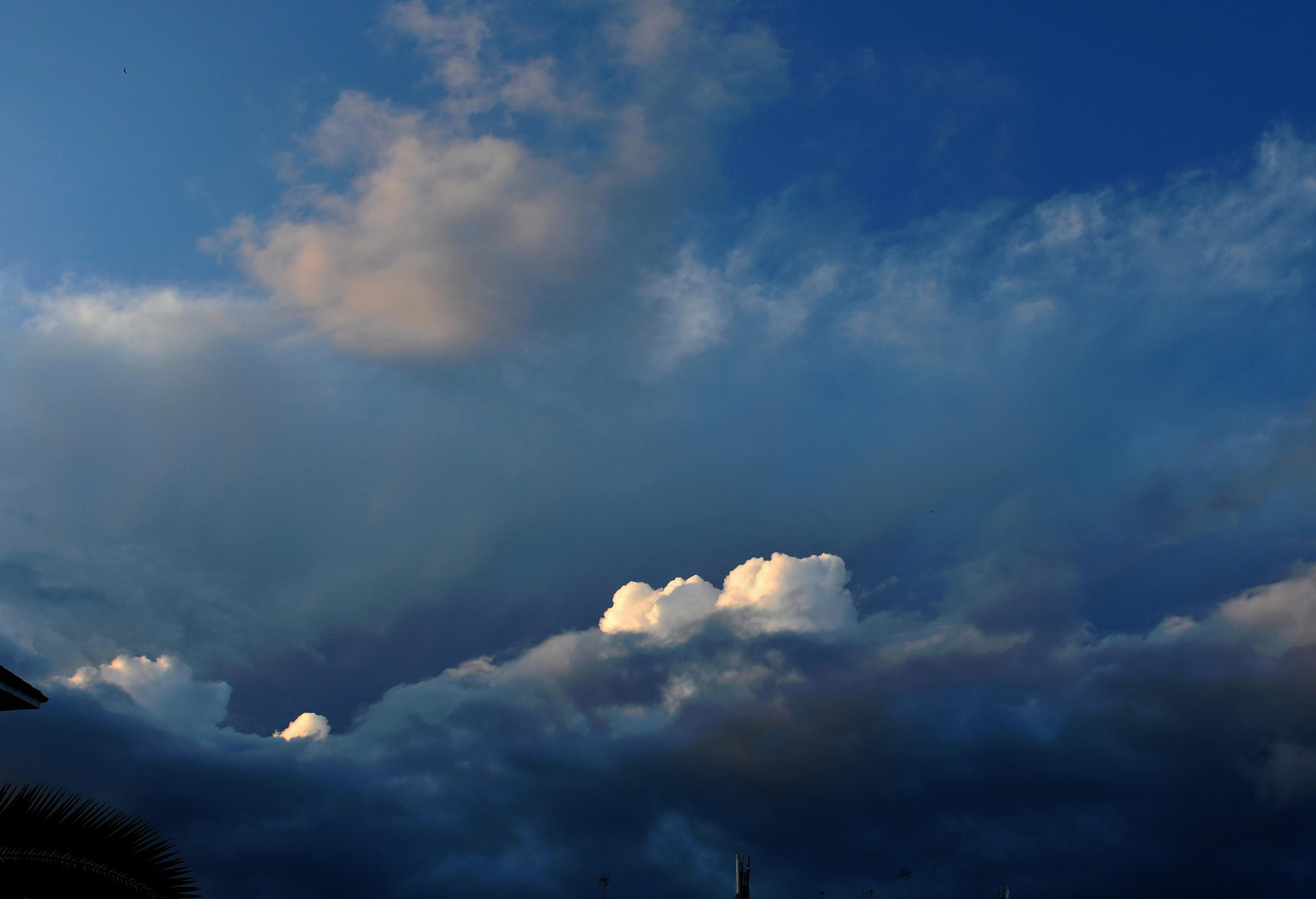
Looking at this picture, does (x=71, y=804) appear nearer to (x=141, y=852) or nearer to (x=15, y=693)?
(x=141, y=852)

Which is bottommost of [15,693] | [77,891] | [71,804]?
[77,891]

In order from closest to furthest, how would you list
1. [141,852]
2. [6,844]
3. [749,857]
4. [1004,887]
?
[6,844]
[141,852]
[749,857]
[1004,887]

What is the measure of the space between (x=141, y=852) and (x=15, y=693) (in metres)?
3.33

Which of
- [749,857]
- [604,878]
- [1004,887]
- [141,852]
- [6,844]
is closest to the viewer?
[6,844]

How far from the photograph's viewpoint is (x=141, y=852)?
14430 millimetres

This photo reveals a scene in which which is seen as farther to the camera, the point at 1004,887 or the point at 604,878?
the point at 604,878

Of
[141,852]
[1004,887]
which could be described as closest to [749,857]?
[1004,887]

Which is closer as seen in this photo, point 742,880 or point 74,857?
point 74,857

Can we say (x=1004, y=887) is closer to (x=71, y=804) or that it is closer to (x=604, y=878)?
(x=604, y=878)

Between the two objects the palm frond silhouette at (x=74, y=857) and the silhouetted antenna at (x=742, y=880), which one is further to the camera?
the silhouetted antenna at (x=742, y=880)

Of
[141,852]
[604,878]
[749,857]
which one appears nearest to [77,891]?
[141,852]

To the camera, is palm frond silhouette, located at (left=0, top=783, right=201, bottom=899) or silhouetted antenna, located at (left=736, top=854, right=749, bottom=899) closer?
palm frond silhouette, located at (left=0, top=783, right=201, bottom=899)

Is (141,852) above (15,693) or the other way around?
the other way around

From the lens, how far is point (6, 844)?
43.0 feet
